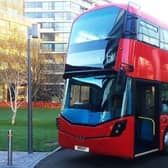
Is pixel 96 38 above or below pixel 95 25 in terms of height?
below

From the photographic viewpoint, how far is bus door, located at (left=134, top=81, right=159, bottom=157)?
561 inches

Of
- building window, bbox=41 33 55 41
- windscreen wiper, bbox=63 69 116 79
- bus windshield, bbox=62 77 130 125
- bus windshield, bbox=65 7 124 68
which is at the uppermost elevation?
building window, bbox=41 33 55 41

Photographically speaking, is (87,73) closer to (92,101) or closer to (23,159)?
(92,101)

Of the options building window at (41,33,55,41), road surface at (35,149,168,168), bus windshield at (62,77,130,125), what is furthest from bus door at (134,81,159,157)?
building window at (41,33,55,41)

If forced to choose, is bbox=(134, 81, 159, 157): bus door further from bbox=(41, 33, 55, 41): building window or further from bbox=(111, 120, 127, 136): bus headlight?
bbox=(41, 33, 55, 41): building window

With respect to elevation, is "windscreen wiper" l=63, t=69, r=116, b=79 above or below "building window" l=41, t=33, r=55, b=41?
below

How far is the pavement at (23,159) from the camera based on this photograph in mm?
13742

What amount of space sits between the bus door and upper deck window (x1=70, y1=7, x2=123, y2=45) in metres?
1.74

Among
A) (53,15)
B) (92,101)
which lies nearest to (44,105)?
(53,15)

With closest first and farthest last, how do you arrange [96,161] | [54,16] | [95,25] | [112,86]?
[112,86] < [95,25] < [96,161] < [54,16]

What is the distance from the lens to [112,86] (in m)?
13.7

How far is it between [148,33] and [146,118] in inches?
101

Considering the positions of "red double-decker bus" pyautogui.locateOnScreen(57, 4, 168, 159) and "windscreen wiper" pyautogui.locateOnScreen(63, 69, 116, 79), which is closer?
"red double-decker bus" pyautogui.locateOnScreen(57, 4, 168, 159)

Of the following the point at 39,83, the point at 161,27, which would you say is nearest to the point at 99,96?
the point at 161,27
